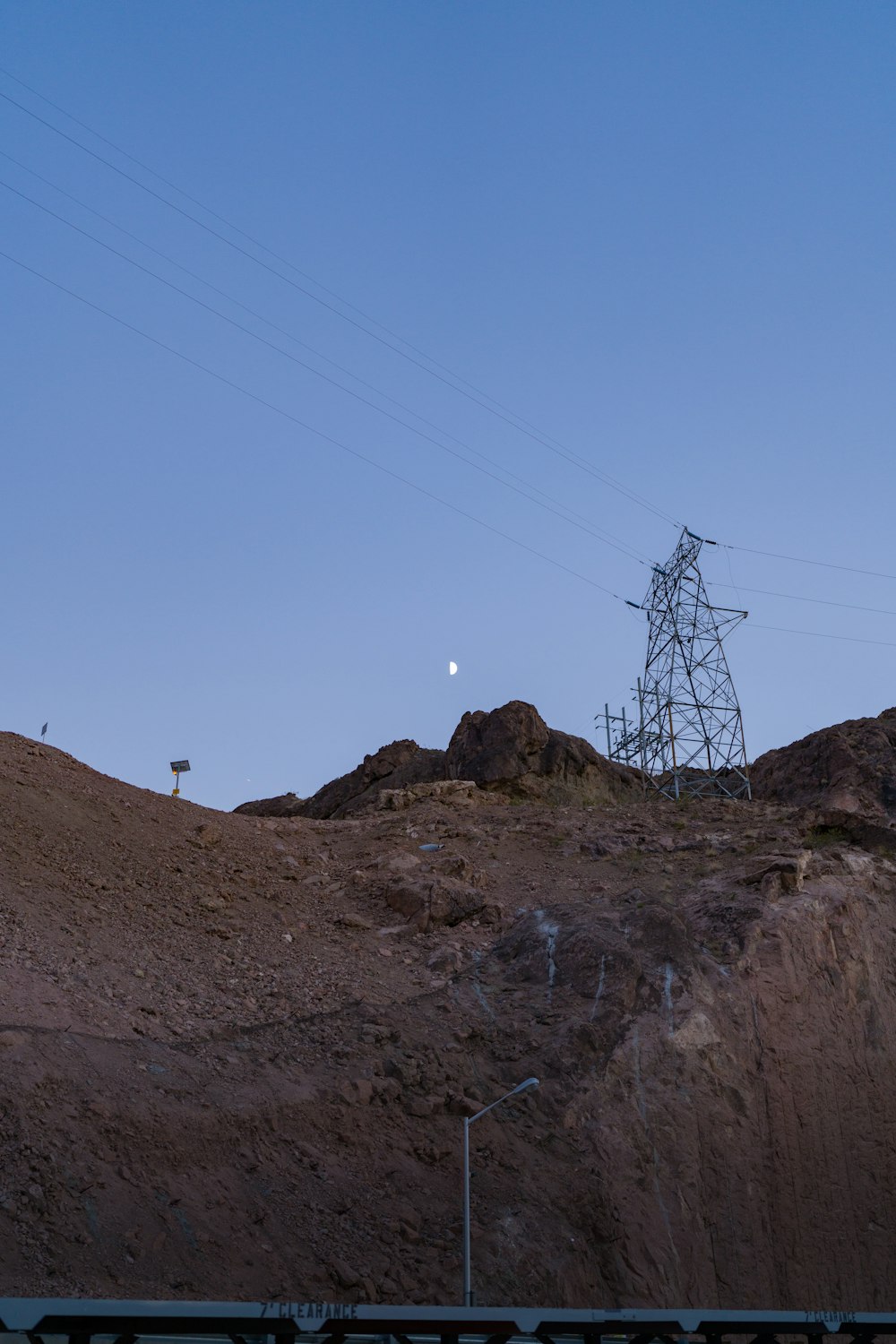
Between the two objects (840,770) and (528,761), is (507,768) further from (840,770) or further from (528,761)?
(840,770)

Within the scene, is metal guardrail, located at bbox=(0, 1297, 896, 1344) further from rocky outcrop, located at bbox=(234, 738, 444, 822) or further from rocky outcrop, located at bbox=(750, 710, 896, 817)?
rocky outcrop, located at bbox=(234, 738, 444, 822)

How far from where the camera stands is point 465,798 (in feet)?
128

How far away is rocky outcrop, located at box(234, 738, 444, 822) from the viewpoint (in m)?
45.9

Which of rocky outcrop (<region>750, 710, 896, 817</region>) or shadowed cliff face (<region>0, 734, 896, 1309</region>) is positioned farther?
rocky outcrop (<region>750, 710, 896, 817</region>)

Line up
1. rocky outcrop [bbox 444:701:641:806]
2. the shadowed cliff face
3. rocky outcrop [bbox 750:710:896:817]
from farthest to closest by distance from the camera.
A: rocky outcrop [bbox 444:701:641:806] < rocky outcrop [bbox 750:710:896:817] < the shadowed cliff face

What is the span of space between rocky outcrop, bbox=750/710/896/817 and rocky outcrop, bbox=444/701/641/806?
581cm

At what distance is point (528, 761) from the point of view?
4325 cm

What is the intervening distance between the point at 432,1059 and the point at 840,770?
86.0 feet

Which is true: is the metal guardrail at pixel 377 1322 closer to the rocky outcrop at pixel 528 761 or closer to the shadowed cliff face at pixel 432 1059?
the shadowed cliff face at pixel 432 1059

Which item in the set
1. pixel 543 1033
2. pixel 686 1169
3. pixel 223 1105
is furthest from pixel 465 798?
pixel 223 1105

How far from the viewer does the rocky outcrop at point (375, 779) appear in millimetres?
45938

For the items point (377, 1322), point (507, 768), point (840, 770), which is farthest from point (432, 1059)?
point (840, 770)

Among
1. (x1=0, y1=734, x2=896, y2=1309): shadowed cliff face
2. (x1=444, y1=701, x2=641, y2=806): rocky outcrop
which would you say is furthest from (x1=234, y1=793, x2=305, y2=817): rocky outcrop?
(x1=0, y1=734, x2=896, y2=1309): shadowed cliff face

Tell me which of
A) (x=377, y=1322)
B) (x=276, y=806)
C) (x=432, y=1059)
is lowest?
(x=377, y=1322)
